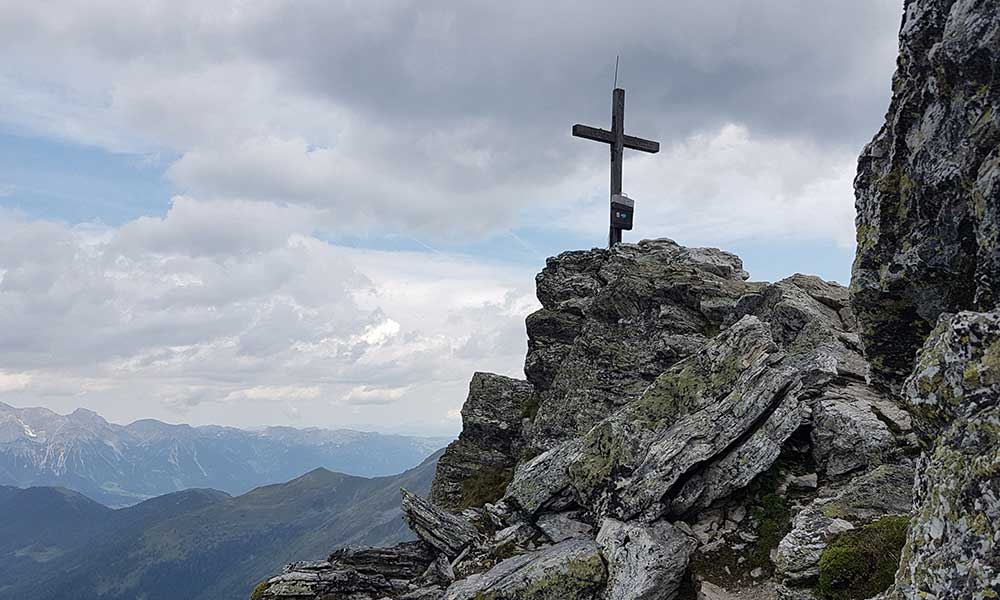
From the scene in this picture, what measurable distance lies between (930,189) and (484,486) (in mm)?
27587

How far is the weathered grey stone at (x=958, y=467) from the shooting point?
29.6ft


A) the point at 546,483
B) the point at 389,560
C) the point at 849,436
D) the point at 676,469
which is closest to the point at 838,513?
the point at 849,436

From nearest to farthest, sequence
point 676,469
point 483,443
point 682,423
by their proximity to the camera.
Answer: point 676,469
point 682,423
point 483,443

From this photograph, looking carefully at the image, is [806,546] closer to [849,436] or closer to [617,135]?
[849,436]

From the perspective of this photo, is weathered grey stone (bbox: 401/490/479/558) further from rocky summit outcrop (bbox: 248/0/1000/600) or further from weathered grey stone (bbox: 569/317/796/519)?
weathered grey stone (bbox: 569/317/796/519)

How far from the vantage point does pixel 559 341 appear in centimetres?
3784

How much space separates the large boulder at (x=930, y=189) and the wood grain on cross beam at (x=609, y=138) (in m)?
24.1

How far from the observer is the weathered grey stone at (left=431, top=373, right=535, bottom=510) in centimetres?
3622

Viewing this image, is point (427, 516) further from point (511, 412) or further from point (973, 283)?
point (973, 283)

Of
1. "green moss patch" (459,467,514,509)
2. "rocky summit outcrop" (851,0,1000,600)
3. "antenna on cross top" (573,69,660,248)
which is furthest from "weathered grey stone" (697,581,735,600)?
"antenna on cross top" (573,69,660,248)

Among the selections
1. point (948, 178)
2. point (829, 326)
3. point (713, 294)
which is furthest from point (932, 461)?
point (713, 294)

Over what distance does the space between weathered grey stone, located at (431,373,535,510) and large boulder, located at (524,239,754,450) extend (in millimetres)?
1850

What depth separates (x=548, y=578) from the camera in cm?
2062

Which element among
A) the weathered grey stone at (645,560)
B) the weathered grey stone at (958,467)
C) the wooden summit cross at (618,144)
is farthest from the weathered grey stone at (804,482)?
the wooden summit cross at (618,144)
